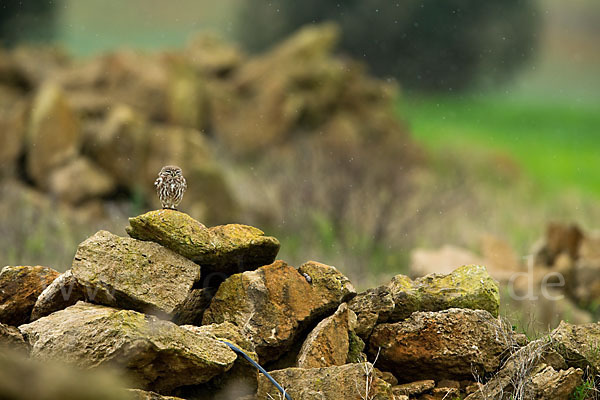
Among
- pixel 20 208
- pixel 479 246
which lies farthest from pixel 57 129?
pixel 479 246

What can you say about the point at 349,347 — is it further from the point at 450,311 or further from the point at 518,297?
the point at 518,297

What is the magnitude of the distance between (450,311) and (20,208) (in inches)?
288

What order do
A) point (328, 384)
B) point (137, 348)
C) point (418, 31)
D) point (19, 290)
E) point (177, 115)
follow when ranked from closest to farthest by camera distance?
1. point (137, 348)
2. point (328, 384)
3. point (19, 290)
4. point (177, 115)
5. point (418, 31)

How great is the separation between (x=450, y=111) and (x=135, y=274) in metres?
30.3

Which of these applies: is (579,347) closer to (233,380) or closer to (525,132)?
(233,380)

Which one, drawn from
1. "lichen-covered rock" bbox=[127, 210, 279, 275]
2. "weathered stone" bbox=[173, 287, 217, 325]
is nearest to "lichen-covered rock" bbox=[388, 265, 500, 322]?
"lichen-covered rock" bbox=[127, 210, 279, 275]

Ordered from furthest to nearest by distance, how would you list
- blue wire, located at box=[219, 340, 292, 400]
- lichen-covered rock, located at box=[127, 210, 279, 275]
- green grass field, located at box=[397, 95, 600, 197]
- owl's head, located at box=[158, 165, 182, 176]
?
green grass field, located at box=[397, 95, 600, 197], owl's head, located at box=[158, 165, 182, 176], lichen-covered rock, located at box=[127, 210, 279, 275], blue wire, located at box=[219, 340, 292, 400]

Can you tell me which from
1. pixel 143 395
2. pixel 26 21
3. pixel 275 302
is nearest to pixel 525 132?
pixel 26 21

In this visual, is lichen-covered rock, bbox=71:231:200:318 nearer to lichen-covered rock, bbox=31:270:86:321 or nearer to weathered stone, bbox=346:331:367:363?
lichen-covered rock, bbox=31:270:86:321

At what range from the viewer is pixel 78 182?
11273 mm

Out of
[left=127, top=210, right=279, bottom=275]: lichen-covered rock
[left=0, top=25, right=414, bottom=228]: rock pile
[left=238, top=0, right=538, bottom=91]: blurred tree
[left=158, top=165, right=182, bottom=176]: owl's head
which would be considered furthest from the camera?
[left=238, top=0, right=538, bottom=91]: blurred tree

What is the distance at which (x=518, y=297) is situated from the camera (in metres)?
7.89

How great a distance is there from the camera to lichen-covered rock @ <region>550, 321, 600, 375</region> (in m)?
4.06

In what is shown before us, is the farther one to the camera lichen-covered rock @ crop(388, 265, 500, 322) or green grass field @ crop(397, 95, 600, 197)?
green grass field @ crop(397, 95, 600, 197)
